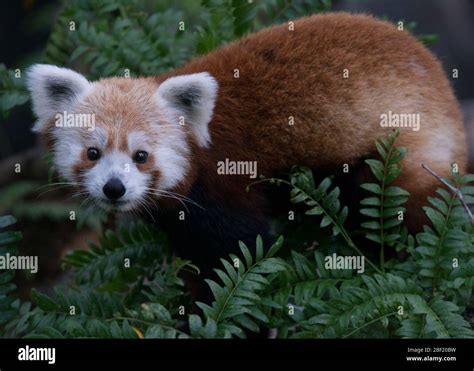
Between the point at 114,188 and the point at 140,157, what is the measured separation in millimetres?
254

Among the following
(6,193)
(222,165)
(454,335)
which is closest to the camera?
(454,335)

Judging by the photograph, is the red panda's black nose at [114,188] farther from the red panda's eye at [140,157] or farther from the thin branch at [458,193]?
the thin branch at [458,193]

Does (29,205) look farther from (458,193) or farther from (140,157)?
(458,193)

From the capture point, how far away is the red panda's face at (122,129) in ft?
13.7

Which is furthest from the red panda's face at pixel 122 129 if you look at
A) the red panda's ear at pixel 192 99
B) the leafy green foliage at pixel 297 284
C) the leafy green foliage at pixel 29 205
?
the leafy green foliage at pixel 29 205

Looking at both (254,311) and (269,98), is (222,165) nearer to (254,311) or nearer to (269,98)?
(269,98)

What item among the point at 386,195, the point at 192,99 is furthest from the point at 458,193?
the point at 192,99

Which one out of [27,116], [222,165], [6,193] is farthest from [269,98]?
[27,116]

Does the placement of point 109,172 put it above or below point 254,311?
above

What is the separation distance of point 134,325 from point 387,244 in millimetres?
1565

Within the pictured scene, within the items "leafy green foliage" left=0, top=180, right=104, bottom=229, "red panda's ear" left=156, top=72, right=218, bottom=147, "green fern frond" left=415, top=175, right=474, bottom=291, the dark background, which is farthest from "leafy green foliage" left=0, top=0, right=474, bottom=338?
the dark background

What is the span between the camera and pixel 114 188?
4078mm
